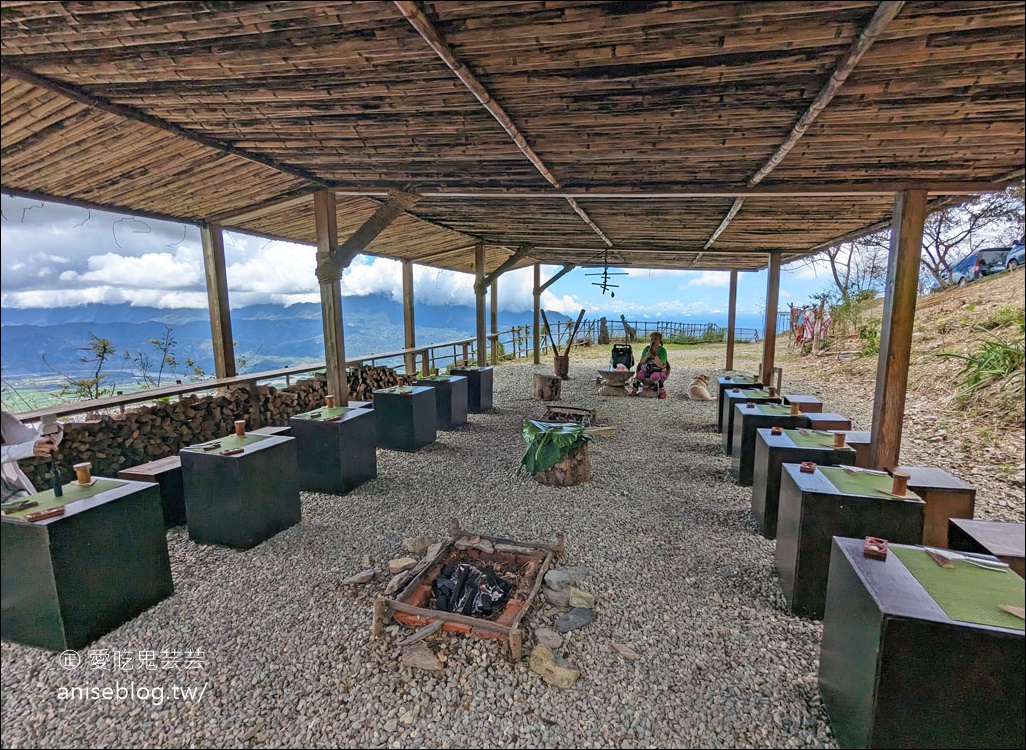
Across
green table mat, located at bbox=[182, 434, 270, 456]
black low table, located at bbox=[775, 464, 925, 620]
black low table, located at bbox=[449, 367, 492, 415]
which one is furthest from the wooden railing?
black low table, located at bbox=[775, 464, 925, 620]

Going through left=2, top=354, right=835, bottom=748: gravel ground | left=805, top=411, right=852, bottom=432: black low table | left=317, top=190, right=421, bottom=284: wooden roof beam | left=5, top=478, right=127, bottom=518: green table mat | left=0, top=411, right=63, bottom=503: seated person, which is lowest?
left=2, top=354, right=835, bottom=748: gravel ground

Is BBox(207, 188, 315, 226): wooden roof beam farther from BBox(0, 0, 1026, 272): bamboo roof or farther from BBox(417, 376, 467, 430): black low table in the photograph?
BBox(417, 376, 467, 430): black low table

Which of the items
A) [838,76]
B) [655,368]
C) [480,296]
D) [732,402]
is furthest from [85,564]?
[655,368]

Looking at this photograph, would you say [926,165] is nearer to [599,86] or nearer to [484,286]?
[599,86]

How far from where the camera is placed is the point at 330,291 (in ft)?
14.8

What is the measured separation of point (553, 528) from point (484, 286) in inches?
251

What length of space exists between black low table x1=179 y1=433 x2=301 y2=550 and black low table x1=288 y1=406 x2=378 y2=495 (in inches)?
25.8

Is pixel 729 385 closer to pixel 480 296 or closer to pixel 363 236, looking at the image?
pixel 363 236

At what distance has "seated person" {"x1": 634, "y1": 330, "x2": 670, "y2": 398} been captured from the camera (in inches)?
320

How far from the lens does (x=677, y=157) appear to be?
10.6 feet

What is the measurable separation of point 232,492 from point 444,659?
1.81 meters

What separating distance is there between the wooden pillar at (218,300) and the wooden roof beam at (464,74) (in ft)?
12.4

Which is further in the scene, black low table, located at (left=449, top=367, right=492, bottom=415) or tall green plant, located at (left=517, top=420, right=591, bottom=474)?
black low table, located at (left=449, top=367, right=492, bottom=415)

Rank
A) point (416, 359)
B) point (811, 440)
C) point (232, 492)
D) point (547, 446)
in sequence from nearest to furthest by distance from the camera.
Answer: point (232, 492) → point (811, 440) → point (547, 446) → point (416, 359)
